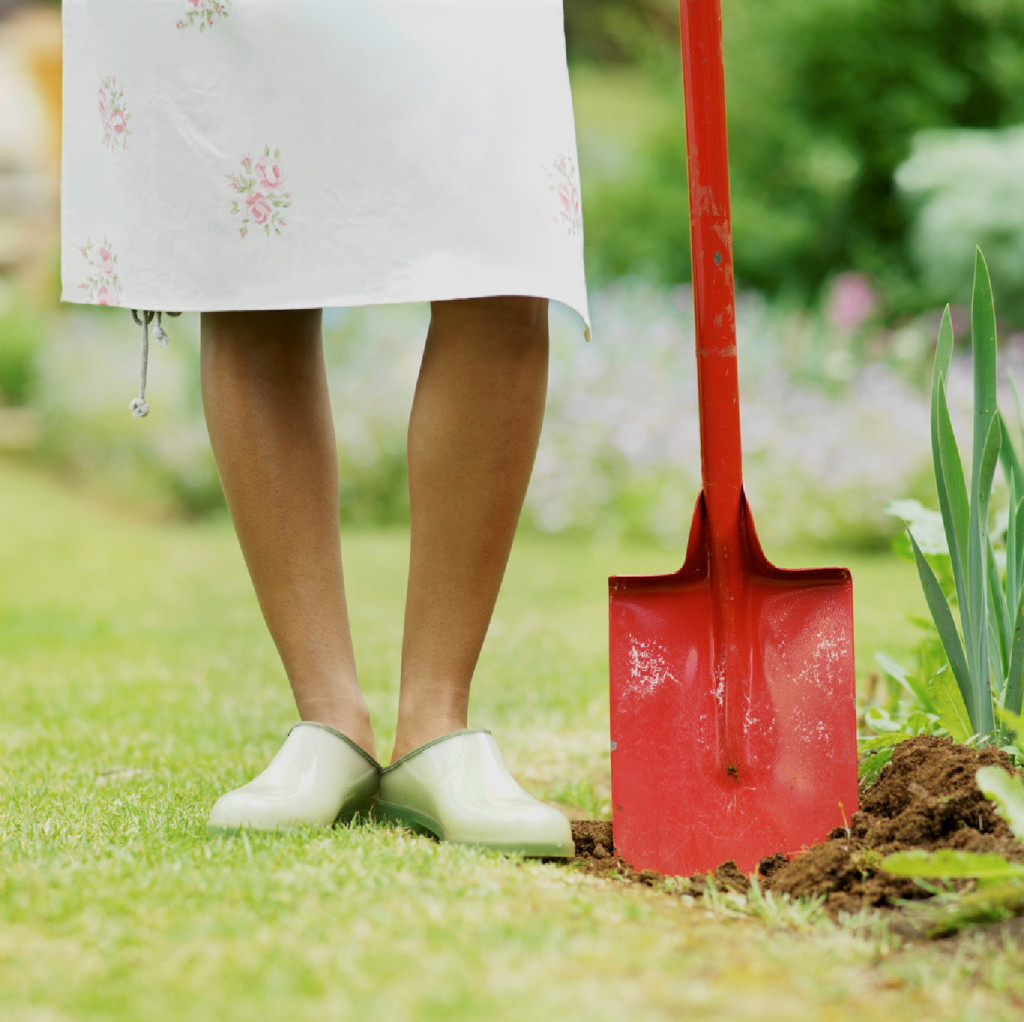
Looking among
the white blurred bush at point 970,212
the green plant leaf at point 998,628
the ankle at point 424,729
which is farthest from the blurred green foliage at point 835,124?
the ankle at point 424,729

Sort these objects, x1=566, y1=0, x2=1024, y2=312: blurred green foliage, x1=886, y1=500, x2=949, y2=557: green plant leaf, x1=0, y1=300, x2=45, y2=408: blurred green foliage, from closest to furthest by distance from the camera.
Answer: x1=886, y1=500, x2=949, y2=557: green plant leaf
x1=566, y1=0, x2=1024, y2=312: blurred green foliage
x1=0, y1=300, x2=45, y2=408: blurred green foliage

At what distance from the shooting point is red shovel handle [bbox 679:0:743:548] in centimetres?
149

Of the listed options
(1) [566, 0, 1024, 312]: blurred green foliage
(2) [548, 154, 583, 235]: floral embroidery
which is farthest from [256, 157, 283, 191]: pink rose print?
(1) [566, 0, 1024, 312]: blurred green foliage

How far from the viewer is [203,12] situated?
4.61 feet

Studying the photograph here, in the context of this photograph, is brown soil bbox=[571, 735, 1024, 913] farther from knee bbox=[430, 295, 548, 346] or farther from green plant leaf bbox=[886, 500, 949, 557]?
knee bbox=[430, 295, 548, 346]

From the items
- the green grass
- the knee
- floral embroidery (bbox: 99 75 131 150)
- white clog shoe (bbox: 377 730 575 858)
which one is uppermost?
floral embroidery (bbox: 99 75 131 150)

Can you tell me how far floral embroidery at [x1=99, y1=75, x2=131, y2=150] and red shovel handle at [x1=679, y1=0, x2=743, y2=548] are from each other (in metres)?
0.65

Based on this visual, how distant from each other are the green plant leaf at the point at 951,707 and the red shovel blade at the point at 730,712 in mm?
139

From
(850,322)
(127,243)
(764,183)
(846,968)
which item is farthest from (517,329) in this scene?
(764,183)

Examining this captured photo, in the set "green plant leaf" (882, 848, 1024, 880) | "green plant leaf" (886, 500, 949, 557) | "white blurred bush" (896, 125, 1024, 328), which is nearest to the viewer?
"green plant leaf" (882, 848, 1024, 880)

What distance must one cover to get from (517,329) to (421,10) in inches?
14.0

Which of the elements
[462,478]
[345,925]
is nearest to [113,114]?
[462,478]

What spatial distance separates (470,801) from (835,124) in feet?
18.5

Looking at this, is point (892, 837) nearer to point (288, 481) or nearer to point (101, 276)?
point (288, 481)
